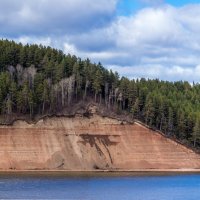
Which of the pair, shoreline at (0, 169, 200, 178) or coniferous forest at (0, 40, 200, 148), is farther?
coniferous forest at (0, 40, 200, 148)

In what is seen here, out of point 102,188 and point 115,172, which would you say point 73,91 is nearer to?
point 115,172

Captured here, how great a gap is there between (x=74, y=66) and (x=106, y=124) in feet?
61.4

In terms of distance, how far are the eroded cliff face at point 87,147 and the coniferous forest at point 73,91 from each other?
4382mm

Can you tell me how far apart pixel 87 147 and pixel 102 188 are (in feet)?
135

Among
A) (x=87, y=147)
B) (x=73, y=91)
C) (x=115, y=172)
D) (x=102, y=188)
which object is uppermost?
(x=73, y=91)

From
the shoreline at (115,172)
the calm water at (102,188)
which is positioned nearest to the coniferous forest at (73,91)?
the shoreline at (115,172)

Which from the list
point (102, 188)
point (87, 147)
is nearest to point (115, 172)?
point (87, 147)

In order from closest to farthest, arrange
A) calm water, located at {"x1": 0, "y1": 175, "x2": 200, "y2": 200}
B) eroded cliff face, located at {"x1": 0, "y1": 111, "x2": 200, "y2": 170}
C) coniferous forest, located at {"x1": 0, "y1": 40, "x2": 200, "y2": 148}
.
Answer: calm water, located at {"x1": 0, "y1": 175, "x2": 200, "y2": 200}
eroded cliff face, located at {"x1": 0, "y1": 111, "x2": 200, "y2": 170}
coniferous forest, located at {"x1": 0, "y1": 40, "x2": 200, "y2": 148}

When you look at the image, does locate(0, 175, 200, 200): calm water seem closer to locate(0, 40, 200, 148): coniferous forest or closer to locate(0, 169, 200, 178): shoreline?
locate(0, 169, 200, 178): shoreline

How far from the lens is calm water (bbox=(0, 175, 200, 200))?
240ft

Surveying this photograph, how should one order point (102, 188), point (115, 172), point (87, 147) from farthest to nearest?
point (87, 147) → point (115, 172) → point (102, 188)

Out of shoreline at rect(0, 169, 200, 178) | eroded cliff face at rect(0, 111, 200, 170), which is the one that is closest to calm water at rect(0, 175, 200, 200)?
shoreline at rect(0, 169, 200, 178)

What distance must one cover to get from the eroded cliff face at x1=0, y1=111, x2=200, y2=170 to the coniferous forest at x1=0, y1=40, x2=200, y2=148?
4.38 meters

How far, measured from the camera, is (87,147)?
411 ft
